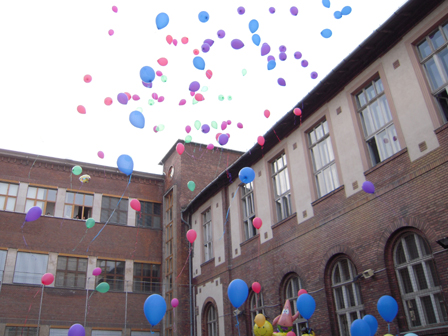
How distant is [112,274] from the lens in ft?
68.9

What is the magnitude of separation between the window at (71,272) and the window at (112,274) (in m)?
0.75

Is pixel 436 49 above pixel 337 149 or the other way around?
above

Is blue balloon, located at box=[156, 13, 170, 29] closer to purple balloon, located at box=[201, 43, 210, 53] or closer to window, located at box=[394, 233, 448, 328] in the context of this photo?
purple balloon, located at box=[201, 43, 210, 53]

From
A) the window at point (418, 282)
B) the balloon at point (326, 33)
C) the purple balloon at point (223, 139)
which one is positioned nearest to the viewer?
the window at point (418, 282)

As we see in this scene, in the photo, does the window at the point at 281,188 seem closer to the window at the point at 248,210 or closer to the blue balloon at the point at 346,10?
the window at the point at 248,210

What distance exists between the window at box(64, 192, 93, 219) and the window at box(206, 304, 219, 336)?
8.36m

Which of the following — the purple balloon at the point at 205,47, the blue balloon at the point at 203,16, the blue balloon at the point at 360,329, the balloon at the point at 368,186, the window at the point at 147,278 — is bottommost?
the blue balloon at the point at 360,329

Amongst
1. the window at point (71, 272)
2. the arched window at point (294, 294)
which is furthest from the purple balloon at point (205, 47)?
the window at point (71, 272)

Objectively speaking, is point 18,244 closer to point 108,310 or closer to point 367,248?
point 108,310

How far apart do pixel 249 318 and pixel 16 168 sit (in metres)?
14.1

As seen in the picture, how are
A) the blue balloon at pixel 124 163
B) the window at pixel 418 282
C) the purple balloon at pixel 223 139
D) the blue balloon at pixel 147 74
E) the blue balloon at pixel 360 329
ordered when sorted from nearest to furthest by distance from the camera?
the blue balloon at pixel 360 329 < the window at pixel 418 282 < the blue balloon at pixel 147 74 < the blue balloon at pixel 124 163 < the purple balloon at pixel 223 139

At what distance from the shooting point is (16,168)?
20906 millimetres

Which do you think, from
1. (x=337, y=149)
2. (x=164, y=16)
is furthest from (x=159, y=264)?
(x=164, y=16)

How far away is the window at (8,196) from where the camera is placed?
20031mm
